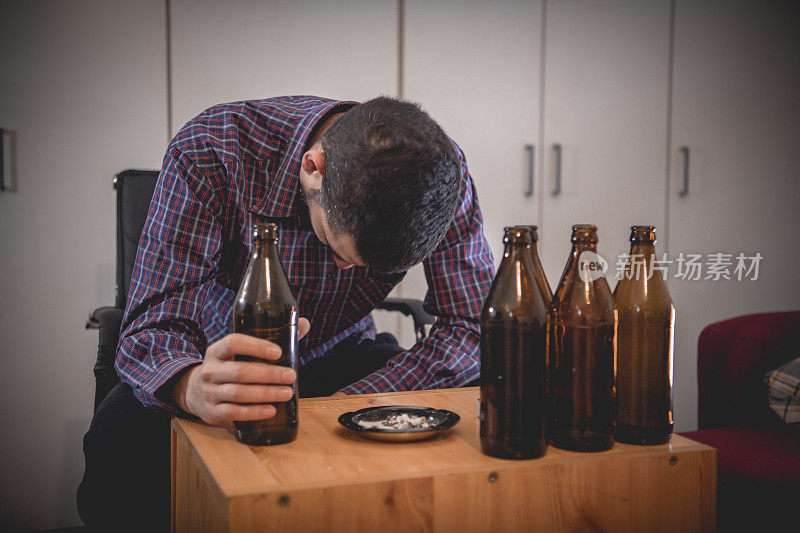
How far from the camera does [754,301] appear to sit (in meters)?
2.99

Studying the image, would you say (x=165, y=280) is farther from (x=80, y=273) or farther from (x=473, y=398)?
(x=80, y=273)

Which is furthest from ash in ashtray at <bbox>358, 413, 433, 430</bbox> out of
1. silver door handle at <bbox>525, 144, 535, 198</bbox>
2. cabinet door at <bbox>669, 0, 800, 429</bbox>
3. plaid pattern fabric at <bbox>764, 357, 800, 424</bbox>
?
cabinet door at <bbox>669, 0, 800, 429</bbox>

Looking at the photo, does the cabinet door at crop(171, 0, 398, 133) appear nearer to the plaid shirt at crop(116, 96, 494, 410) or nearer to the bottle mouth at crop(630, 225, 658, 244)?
the plaid shirt at crop(116, 96, 494, 410)

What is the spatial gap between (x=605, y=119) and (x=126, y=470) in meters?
2.41

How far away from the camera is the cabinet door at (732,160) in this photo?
2.83 m

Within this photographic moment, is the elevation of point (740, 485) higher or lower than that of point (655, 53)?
lower

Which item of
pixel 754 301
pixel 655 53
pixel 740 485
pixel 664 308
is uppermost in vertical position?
pixel 655 53

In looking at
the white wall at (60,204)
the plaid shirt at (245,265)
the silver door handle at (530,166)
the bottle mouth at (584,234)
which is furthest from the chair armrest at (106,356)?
the silver door handle at (530,166)

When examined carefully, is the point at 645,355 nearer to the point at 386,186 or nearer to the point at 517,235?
the point at 517,235

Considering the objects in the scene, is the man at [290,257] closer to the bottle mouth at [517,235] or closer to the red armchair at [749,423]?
the bottle mouth at [517,235]

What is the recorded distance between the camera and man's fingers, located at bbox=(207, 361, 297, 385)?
72 cm

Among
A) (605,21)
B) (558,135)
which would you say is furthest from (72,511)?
(605,21)

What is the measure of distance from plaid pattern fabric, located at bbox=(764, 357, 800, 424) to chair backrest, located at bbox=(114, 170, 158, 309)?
1.59 m

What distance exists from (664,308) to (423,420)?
0.35 meters
